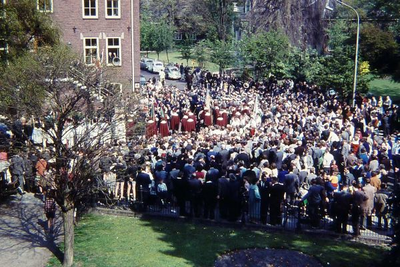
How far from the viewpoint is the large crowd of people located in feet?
51.0

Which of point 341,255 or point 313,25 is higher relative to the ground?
point 313,25

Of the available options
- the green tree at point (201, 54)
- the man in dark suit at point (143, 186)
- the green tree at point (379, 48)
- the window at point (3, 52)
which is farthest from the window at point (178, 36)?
the man in dark suit at point (143, 186)

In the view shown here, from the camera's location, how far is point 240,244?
15016 millimetres

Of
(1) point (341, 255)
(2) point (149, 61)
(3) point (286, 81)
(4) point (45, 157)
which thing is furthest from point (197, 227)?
(2) point (149, 61)

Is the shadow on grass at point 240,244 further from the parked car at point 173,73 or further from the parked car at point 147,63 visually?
the parked car at point 147,63

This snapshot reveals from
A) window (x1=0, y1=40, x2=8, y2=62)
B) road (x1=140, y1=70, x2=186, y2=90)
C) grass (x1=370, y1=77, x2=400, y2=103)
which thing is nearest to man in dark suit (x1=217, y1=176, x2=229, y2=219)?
window (x1=0, y1=40, x2=8, y2=62)

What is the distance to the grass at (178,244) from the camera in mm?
13945

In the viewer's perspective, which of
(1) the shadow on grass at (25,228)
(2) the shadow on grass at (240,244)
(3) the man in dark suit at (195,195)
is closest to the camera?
(2) the shadow on grass at (240,244)

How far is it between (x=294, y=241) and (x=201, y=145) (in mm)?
6201

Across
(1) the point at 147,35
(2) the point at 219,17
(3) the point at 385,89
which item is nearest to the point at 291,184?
(3) the point at 385,89

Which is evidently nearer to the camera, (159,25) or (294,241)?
(294,241)

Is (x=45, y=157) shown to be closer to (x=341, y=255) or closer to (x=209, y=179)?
(x=209, y=179)

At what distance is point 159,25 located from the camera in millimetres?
64625

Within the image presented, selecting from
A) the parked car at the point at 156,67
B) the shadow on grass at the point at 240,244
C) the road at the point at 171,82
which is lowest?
the shadow on grass at the point at 240,244
